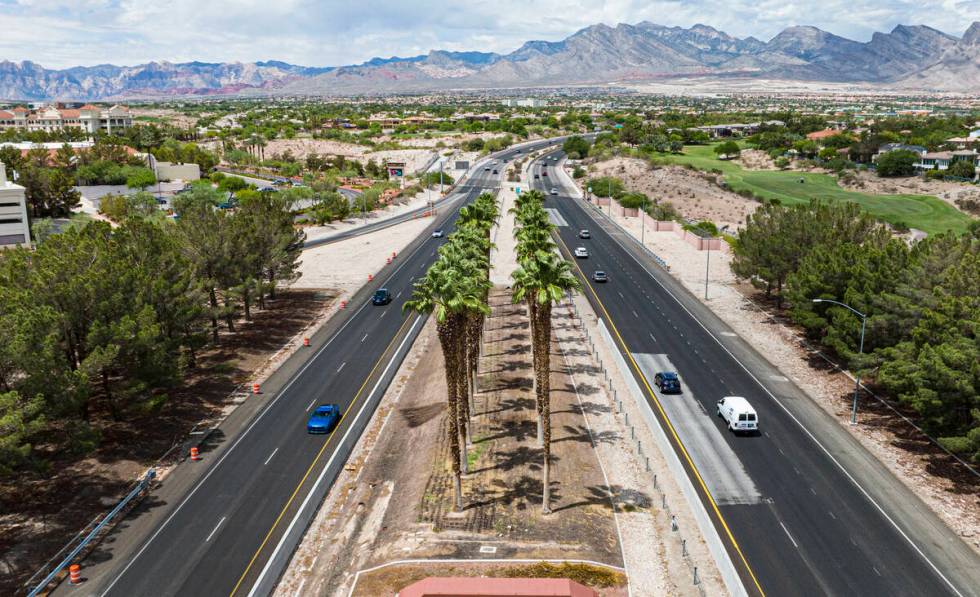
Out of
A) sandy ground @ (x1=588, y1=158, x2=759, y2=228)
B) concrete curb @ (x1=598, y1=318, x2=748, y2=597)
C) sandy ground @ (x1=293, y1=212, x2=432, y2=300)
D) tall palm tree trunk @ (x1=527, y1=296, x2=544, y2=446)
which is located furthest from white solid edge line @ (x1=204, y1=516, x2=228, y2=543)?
sandy ground @ (x1=588, y1=158, x2=759, y2=228)

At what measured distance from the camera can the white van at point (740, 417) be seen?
4359 cm

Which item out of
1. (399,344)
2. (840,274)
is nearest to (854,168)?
(840,274)

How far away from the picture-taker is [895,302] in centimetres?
4566

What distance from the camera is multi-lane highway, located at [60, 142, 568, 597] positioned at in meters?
30.8

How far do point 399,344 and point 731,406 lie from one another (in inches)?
1121

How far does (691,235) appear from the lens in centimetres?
10238

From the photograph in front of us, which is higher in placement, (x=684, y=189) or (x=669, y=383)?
(x=684, y=189)

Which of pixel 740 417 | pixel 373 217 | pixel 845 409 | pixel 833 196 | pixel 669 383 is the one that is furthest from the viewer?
pixel 833 196

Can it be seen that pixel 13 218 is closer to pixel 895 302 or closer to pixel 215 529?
pixel 215 529

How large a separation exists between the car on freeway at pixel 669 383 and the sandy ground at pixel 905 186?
119001 millimetres

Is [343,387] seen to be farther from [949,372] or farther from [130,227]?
[949,372]

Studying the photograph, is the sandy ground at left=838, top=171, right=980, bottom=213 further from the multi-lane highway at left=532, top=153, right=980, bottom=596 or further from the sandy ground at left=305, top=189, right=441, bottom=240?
the multi-lane highway at left=532, top=153, right=980, bottom=596

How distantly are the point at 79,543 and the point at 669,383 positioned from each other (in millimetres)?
36588

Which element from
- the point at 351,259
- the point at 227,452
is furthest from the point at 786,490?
the point at 351,259
